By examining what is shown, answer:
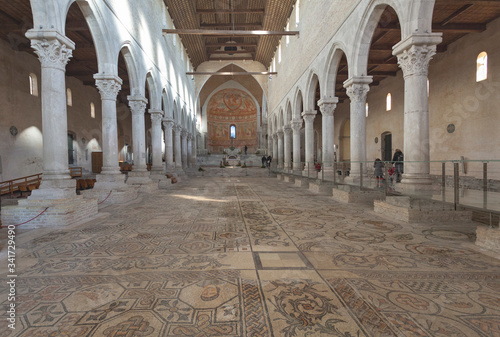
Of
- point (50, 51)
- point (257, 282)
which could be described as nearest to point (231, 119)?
point (50, 51)

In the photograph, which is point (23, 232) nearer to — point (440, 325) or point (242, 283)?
point (242, 283)

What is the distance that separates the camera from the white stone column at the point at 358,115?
32.2ft

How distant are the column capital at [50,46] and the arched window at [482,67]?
1556cm

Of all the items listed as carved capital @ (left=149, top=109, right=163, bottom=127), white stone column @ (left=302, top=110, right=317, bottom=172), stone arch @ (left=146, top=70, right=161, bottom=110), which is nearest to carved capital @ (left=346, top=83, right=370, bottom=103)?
white stone column @ (left=302, top=110, right=317, bottom=172)

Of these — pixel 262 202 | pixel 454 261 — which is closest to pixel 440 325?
pixel 454 261

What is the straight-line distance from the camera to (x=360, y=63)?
9.86 m

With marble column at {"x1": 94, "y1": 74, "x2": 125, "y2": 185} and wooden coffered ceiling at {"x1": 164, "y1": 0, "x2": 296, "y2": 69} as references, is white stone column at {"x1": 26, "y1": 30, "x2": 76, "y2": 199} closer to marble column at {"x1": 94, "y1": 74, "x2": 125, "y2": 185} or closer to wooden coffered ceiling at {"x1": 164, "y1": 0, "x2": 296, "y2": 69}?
marble column at {"x1": 94, "y1": 74, "x2": 125, "y2": 185}

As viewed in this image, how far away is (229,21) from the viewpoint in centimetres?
2458

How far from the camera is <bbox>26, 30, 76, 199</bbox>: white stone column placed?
6.33 metres

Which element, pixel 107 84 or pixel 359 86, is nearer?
pixel 107 84

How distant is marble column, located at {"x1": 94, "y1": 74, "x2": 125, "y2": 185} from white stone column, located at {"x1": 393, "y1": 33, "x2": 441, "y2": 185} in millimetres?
9318

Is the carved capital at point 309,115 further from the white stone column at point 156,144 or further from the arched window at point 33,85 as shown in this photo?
the arched window at point 33,85

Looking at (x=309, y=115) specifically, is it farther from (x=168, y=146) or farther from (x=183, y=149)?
(x=183, y=149)

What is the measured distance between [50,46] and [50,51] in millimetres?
115
